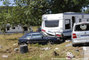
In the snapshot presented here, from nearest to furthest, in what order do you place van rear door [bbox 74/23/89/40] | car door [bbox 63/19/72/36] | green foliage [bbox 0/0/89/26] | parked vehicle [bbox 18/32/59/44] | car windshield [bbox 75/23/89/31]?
van rear door [bbox 74/23/89/40] → car windshield [bbox 75/23/89/31] → parked vehicle [bbox 18/32/59/44] → car door [bbox 63/19/72/36] → green foliage [bbox 0/0/89/26]

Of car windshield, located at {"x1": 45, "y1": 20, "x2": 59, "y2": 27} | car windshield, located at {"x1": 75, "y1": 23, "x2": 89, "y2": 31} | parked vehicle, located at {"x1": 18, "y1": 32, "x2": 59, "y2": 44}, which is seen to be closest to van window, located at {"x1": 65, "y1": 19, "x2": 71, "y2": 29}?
car windshield, located at {"x1": 45, "y1": 20, "x2": 59, "y2": 27}

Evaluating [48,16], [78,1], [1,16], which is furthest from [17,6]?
[78,1]

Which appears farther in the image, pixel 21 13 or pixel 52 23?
pixel 21 13

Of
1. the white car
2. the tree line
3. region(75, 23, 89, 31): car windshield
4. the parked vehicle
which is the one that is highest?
the tree line

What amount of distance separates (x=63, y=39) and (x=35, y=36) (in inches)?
123

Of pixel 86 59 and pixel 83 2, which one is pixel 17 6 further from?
pixel 86 59

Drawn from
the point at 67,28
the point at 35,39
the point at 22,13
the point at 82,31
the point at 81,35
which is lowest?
the point at 35,39

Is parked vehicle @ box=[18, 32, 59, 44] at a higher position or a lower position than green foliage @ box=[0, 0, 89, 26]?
lower

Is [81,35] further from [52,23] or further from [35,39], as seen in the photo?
[52,23]

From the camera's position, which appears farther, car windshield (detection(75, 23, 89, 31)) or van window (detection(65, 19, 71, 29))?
van window (detection(65, 19, 71, 29))

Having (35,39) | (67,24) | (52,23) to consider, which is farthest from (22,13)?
(35,39)

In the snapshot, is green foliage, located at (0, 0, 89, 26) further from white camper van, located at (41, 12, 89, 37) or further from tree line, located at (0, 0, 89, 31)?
white camper van, located at (41, 12, 89, 37)

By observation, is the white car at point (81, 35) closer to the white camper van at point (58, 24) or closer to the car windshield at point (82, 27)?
the car windshield at point (82, 27)

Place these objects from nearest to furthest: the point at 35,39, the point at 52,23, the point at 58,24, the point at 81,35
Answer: the point at 81,35
the point at 35,39
the point at 58,24
the point at 52,23
